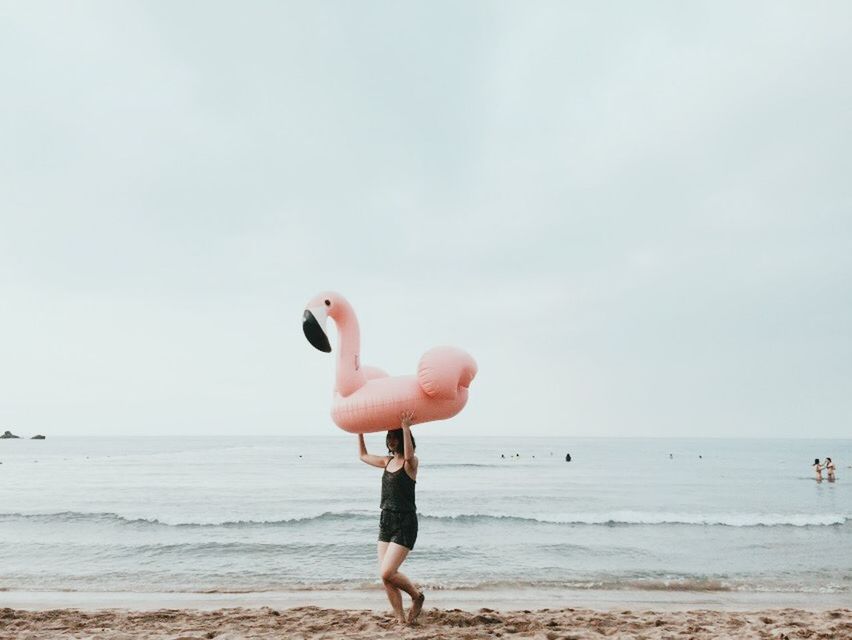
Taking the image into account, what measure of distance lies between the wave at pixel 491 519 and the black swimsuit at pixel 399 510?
1151 cm

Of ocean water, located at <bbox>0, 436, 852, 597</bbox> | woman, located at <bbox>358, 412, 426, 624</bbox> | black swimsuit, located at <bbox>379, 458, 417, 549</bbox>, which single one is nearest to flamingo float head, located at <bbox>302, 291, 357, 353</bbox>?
woman, located at <bbox>358, 412, 426, 624</bbox>

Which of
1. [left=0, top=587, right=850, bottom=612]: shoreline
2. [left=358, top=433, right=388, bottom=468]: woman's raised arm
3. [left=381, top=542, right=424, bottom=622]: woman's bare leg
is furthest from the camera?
[left=0, top=587, right=850, bottom=612]: shoreline

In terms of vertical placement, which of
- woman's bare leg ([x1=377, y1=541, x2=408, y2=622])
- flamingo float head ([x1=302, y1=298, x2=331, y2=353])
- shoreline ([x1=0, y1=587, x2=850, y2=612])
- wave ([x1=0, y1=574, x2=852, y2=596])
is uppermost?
flamingo float head ([x1=302, y1=298, x2=331, y2=353])

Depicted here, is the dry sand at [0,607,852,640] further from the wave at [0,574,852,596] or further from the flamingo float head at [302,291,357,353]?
the flamingo float head at [302,291,357,353]

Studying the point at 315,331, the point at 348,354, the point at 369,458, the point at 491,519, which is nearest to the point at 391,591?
the point at 369,458

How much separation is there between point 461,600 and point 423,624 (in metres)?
2.40

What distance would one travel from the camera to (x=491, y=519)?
17.5 metres

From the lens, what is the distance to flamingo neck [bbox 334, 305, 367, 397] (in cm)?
570

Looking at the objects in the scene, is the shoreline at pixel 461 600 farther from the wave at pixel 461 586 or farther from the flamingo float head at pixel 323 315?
the flamingo float head at pixel 323 315

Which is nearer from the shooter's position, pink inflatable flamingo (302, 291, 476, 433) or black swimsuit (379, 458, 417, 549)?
pink inflatable flamingo (302, 291, 476, 433)

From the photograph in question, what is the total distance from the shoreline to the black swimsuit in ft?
→ 8.48

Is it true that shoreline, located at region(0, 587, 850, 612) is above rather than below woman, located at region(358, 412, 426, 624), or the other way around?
below

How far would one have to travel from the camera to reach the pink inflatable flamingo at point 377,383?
535 cm

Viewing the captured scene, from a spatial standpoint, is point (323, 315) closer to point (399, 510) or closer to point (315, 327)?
point (315, 327)
